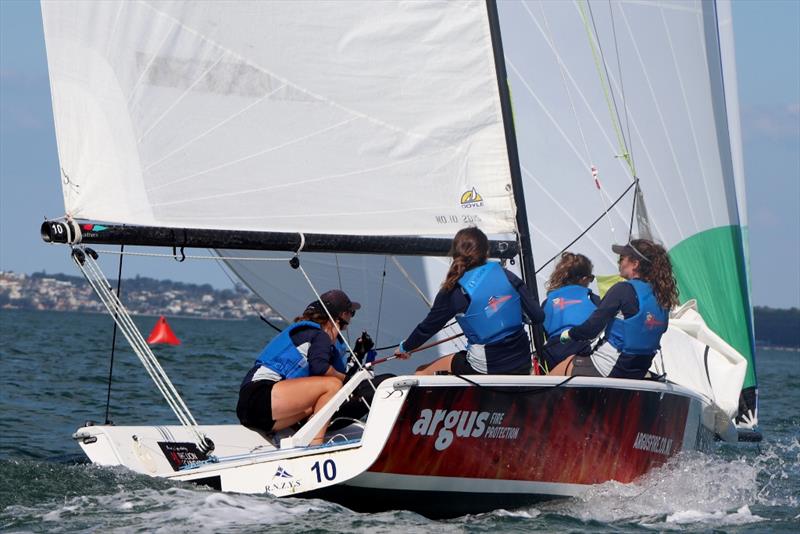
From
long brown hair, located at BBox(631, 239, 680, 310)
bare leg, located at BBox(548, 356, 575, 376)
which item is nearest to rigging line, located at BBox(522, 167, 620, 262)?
bare leg, located at BBox(548, 356, 575, 376)

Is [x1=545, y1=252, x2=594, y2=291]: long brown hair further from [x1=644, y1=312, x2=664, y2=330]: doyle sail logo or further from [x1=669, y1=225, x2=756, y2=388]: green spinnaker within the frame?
[x1=669, y1=225, x2=756, y2=388]: green spinnaker

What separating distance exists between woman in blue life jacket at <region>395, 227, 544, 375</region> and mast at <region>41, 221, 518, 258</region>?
58cm

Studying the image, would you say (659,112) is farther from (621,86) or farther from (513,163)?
(513,163)

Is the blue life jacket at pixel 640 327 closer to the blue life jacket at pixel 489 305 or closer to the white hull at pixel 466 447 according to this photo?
the white hull at pixel 466 447

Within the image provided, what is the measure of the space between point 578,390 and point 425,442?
855 mm

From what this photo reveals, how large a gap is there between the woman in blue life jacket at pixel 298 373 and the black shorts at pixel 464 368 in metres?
0.58

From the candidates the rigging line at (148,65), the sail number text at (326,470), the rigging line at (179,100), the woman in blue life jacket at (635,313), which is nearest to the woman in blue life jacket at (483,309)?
the woman in blue life jacket at (635,313)

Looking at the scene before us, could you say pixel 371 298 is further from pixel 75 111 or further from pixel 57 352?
pixel 57 352

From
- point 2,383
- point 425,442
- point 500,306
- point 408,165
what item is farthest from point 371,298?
point 2,383

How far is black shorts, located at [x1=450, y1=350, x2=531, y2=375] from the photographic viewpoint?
5.96 meters

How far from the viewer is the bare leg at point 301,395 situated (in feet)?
19.9

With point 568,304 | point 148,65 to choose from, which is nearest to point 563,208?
point 568,304

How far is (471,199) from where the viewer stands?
21.6 feet

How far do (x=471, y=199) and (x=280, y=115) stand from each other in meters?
1.11
